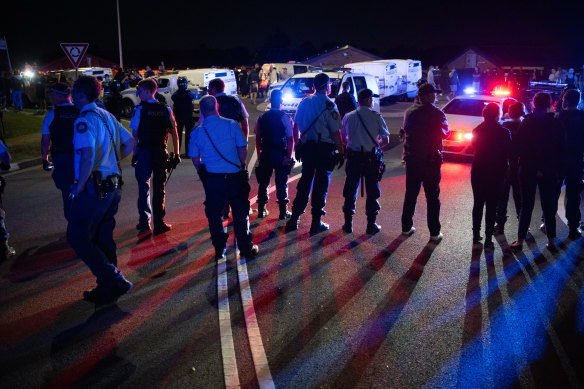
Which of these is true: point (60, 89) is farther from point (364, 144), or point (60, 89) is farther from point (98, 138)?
point (364, 144)

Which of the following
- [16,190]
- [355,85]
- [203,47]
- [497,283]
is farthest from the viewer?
[203,47]

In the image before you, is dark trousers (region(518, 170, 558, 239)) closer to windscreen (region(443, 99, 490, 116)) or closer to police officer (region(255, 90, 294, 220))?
police officer (region(255, 90, 294, 220))

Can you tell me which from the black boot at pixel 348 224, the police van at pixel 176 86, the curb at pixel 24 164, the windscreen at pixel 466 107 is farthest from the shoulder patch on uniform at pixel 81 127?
the police van at pixel 176 86

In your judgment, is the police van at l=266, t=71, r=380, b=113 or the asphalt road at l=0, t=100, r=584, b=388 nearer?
the asphalt road at l=0, t=100, r=584, b=388

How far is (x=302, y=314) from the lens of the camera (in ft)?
14.3

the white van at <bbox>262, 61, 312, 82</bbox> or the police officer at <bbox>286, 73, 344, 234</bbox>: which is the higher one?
the white van at <bbox>262, 61, 312, 82</bbox>

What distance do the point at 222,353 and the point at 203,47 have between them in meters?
100

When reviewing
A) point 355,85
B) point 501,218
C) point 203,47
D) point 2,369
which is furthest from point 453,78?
point 203,47

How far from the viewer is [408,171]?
612 cm

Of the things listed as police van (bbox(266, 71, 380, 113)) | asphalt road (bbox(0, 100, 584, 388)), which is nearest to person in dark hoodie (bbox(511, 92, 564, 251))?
asphalt road (bbox(0, 100, 584, 388))

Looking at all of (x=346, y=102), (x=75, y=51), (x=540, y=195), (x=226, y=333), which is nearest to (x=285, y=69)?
(x=75, y=51)

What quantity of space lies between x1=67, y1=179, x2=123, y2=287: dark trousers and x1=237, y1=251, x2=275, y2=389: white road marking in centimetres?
124

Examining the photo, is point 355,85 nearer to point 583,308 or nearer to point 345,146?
point 345,146

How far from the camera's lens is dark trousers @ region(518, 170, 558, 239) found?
A: 564cm
